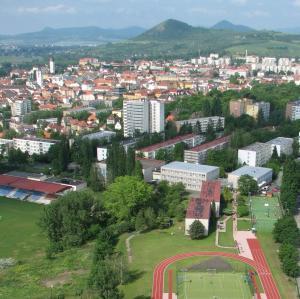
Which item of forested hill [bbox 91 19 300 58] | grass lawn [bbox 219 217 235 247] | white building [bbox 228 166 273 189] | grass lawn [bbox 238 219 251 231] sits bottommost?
grass lawn [bbox 238 219 251 231]

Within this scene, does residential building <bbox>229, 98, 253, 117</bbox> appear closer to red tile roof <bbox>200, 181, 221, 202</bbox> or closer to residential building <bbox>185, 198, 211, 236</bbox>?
red tile roof <bbox>200, 181, 221, 202</bbox>

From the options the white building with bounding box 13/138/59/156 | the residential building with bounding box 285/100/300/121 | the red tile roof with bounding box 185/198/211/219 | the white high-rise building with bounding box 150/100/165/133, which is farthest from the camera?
the residential building with bounding box 285/100/300/121

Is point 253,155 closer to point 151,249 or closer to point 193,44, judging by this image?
point 151,249

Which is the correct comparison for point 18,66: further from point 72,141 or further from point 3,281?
point 3,281

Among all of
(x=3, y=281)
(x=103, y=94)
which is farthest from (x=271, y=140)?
(x=103, y=94)

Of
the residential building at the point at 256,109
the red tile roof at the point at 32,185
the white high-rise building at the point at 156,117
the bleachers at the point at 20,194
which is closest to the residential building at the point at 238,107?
the residential building at the point at 256,109

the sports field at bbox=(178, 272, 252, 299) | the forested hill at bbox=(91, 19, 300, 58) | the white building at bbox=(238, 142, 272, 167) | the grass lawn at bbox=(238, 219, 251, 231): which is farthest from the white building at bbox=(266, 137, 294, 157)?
the forested hill at bbox=(91, 19, 300, 58)
